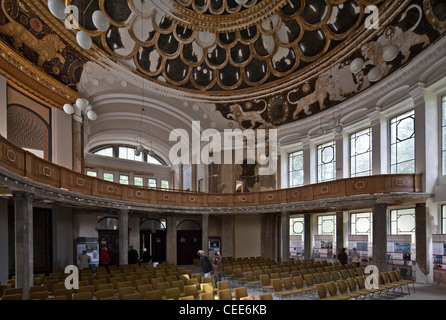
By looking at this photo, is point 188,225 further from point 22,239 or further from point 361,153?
point 22,239

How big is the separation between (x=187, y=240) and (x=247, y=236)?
4469mm

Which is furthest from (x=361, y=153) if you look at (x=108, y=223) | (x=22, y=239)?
(x=22, y=239)

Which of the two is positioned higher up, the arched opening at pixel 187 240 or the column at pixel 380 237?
the column at pixel 380 237

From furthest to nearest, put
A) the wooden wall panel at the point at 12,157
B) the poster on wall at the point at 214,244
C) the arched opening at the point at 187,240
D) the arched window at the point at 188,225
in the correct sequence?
the arched window at the point at 188,225
the arched opening at the point at 187,240
the poster on wall at the point at 214,244
the wooden wall panel at the point at 12,157

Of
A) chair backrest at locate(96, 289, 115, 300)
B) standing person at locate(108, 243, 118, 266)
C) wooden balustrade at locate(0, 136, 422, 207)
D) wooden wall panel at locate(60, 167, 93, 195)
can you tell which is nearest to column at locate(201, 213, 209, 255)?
wooden balustrade at locate(0, 136, 422, 207)

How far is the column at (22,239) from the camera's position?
31.5 feet

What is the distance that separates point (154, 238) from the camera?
75.8 ft

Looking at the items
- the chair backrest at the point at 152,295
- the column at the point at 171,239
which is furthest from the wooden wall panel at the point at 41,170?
the column at the point at 171,239

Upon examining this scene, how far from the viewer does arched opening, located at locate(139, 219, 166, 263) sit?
896 inches

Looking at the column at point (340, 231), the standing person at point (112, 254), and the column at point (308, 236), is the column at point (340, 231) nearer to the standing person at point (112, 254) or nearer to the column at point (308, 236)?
the column at point (308, 236)

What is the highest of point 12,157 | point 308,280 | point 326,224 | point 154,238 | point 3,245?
point 12,157

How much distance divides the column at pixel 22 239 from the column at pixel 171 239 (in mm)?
12678
